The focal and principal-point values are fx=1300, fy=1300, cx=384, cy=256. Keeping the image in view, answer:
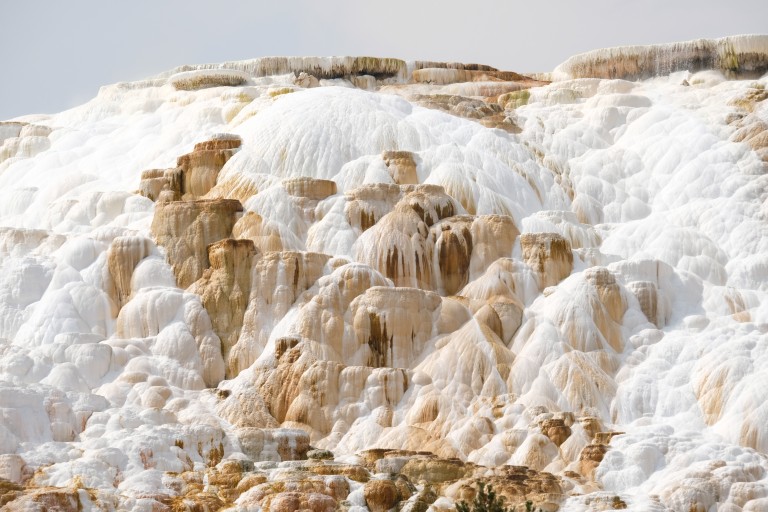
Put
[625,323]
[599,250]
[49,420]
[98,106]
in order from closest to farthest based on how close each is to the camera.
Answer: [49,420] < [625,323] < [599,250] < [98,106]

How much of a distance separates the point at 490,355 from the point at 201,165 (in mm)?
9252

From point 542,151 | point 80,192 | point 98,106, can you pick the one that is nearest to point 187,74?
point 98,106

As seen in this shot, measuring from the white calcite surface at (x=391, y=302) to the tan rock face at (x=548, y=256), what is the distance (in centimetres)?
5

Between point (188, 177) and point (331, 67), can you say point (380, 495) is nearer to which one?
point (188, 177)

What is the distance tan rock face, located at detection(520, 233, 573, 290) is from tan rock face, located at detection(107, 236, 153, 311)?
7.83 m

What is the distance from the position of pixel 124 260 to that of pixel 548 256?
8638 millimetres

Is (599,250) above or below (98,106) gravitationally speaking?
below

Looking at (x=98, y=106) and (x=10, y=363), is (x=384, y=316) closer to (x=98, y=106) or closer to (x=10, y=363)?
(x=10, y=363)

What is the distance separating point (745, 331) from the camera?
24109 millimetres

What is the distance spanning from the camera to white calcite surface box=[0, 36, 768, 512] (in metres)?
20.5

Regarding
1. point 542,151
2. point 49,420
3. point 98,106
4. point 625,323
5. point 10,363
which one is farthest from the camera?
point 98,106

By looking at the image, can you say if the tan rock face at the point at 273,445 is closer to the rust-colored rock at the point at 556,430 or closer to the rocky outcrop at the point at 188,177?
the rust-colored rock at the point at 556,430

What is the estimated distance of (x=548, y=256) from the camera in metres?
Result: 26.6

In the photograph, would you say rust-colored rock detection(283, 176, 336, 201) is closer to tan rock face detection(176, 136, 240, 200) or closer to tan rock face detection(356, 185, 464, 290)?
tan rock face detection(356, 185, 464, 290)
